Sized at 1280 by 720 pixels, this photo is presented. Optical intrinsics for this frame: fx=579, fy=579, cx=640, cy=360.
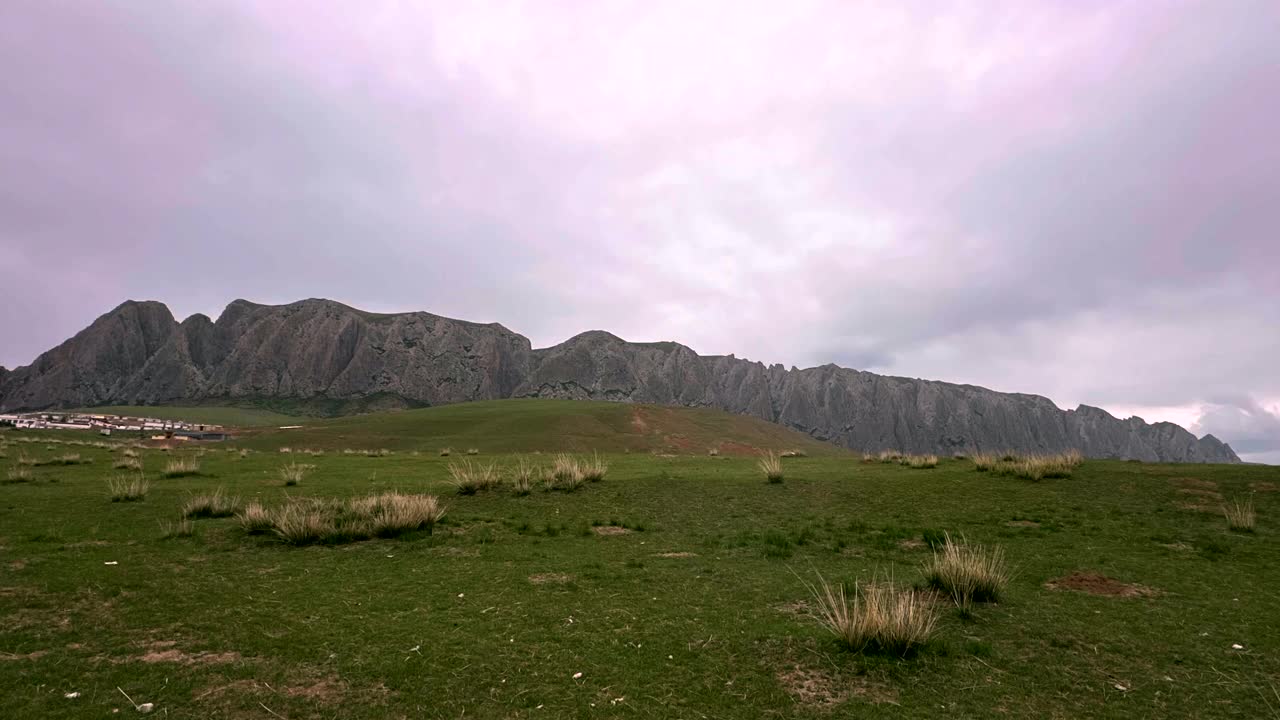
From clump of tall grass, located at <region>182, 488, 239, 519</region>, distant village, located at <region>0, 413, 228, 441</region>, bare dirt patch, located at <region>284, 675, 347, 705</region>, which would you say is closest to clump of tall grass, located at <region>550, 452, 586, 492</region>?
clump of tall grass, located at <region>182, 488, 239, 519</region>

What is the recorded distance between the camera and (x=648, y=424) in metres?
83.8

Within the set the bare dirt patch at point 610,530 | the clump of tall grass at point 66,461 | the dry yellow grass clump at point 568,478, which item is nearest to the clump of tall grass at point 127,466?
the clump of tall grass at point 66,461

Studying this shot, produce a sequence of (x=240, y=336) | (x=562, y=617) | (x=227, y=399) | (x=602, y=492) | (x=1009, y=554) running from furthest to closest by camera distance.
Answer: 1. (x=240, y=336)
2. (x=227, y=399)
3. (x=602, y=492)
4. (x=1009, y=554)
5. (x=562, y=617)

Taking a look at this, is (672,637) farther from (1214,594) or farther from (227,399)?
(227,399)

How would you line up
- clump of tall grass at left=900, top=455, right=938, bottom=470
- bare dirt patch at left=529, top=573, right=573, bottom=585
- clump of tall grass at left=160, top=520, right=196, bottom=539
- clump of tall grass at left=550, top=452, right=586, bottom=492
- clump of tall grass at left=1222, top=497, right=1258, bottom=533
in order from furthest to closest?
1. clump of tall grass at left=900, top=455, right=938, bottom=470
2. clump of tall grass at left=550, top=452, right=586, bottom=492
3. clump of tall grass at left=1222, top=497, right=1258, bottom=533
4. clump of tall grass at left=160, top=520, right=196, bottom=539
5. bare dirt patch at left=529, top=573, right=573, bottom=585

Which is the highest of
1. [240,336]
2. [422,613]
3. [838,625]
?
[240,336]

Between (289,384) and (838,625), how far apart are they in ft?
638

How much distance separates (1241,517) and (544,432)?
211ft

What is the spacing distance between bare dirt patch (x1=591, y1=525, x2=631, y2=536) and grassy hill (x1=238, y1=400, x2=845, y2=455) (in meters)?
40.7

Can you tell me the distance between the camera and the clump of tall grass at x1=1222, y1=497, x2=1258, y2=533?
39.9 feet

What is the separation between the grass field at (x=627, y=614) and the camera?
508cm

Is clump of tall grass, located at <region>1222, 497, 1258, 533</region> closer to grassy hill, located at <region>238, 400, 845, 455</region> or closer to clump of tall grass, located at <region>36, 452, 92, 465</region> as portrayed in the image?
clump of tall grass, located at <region>36, 452, 92, 465</region>

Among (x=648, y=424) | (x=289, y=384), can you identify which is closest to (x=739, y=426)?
(x=648, y=424)

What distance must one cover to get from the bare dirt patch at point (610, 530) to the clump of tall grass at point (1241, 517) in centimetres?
1300
